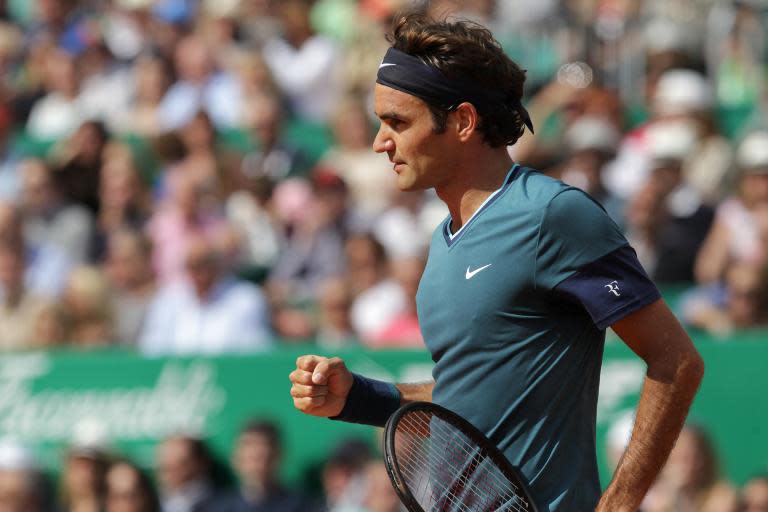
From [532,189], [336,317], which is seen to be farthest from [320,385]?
[336,317]

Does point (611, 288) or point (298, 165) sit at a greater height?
point (611, 288)

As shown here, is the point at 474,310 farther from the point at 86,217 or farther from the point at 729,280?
the point at 86,217

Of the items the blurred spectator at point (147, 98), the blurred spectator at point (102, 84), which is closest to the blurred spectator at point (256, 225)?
the blurred spectator at point (147, 98)

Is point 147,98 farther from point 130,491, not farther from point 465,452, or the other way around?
point 465,452

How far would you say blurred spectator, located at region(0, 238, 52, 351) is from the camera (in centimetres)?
827

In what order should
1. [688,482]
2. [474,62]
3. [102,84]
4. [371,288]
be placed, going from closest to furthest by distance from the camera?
[474,62] → [688,482] → [371,288] → [102,84]

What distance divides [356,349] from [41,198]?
3494mm

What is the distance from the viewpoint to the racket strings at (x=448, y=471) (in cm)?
303

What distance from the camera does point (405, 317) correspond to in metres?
7.73

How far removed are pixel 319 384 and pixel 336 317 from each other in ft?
15.6

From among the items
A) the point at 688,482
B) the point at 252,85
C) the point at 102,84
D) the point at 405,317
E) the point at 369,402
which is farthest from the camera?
the point at 102,84

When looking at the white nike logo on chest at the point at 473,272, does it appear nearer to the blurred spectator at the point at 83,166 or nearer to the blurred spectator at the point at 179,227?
the blurred spectator at the point at 179,227

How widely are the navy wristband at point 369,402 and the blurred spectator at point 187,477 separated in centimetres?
386

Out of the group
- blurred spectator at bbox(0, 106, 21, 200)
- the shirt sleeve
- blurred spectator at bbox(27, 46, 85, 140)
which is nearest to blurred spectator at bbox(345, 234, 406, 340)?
blurred spectator at bbox(0, 106, 21, 200)
